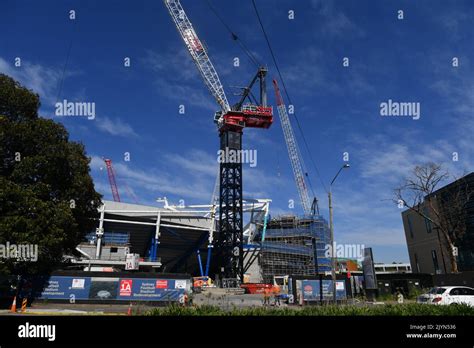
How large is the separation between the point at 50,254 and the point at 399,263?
631 ft

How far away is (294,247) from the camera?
366 ft

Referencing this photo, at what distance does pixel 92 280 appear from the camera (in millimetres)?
30266

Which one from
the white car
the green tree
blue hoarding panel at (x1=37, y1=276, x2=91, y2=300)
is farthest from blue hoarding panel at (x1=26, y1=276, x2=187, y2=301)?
the white car

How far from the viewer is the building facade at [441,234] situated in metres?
58.3

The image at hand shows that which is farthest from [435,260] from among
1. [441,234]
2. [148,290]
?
[148,290]

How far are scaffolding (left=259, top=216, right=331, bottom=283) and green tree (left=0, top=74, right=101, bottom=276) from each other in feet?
251

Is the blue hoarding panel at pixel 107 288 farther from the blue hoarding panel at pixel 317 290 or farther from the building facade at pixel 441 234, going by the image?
the building facade at pixel 441 234

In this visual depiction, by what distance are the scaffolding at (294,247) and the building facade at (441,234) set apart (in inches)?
1051

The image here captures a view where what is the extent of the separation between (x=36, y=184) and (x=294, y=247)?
303 ft

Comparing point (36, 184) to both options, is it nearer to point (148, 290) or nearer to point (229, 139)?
point (148, 290)

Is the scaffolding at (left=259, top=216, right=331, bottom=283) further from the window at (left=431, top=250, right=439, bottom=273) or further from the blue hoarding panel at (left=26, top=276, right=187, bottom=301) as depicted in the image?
the blue hoarding panel at (left=26, top=276, right=187, bottom=301)

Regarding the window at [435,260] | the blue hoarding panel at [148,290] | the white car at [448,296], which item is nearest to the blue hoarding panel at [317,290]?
the blue hoarding panel at [148,290]
